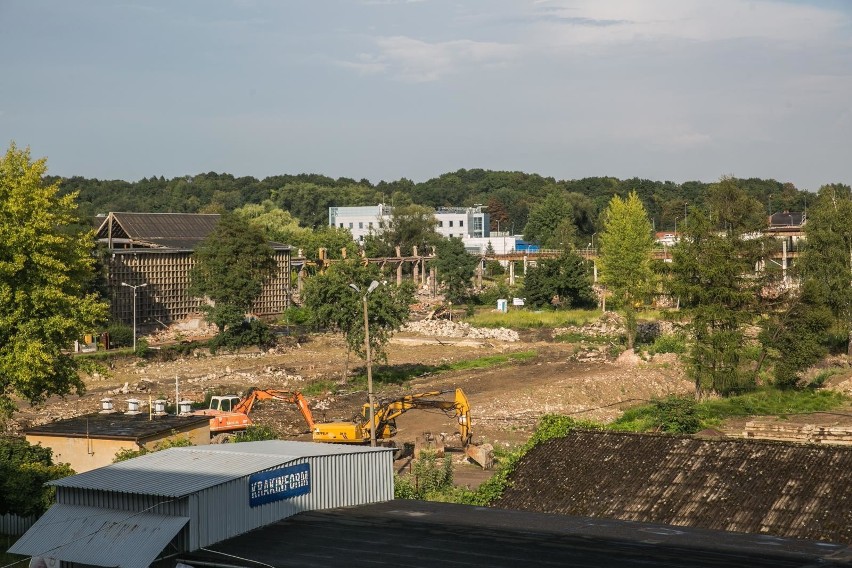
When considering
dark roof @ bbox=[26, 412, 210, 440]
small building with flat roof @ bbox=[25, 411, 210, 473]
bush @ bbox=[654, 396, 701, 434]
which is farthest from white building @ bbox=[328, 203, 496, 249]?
small building with flat roof @ bbox=[25, 411, 210, 473]

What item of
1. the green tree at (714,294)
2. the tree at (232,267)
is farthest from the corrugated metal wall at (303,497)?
the tree at (232,267)

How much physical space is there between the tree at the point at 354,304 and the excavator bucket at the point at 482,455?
1345cm

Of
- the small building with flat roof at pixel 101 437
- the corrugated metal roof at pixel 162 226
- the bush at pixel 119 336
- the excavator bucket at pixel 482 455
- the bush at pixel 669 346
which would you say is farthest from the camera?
the corrugated metal roof at pixel 162 226

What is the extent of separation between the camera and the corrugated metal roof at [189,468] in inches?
722

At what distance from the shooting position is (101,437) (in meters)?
28.5

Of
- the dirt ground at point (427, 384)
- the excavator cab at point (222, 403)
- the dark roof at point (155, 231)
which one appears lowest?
the dirt ground at point (427, 384)

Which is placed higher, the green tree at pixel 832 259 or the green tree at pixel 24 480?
the green tree at pixel 832 259

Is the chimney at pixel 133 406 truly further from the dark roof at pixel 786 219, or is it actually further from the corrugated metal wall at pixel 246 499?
the dark roof at pixel 786 219

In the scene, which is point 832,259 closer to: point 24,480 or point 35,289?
point 35,289

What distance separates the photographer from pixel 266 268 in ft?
212

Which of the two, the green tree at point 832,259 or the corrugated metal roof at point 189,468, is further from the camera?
the green tree at point 832,259

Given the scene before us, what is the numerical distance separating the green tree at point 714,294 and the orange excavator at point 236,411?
15.3 metres

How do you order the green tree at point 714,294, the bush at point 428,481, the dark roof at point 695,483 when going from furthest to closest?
the green tree at point 714,294, the bush at point 428,481, the dark roof at point 695,483

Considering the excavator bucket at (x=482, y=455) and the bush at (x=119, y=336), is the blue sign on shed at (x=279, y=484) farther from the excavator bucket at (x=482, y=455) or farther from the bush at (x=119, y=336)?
the bush at (x=119, y=336)
